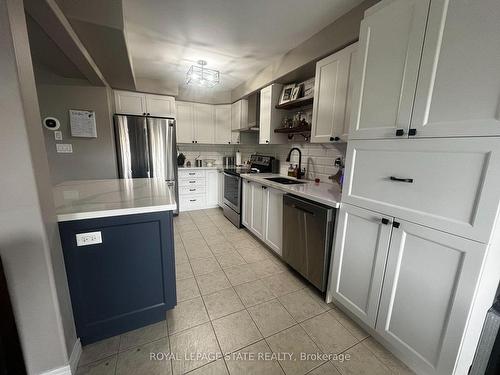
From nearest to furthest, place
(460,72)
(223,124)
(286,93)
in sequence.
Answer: (460,72) → (286,93) → (223,124)

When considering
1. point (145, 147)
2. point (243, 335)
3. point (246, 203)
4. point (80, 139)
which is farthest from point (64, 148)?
point (243, 335)

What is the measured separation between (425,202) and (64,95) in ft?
13.5

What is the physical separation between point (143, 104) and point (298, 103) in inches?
107

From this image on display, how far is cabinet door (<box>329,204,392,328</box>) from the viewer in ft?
4.30

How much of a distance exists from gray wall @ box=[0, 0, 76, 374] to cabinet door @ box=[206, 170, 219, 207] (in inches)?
126

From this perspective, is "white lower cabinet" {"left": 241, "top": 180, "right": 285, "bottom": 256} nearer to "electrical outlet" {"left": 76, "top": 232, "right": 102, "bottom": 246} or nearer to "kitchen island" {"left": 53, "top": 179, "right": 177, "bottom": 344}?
"kitchen island" {"left": 53, "top": 179, "right": 177, "bottom": 344}

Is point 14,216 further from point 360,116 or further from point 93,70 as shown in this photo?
point 93,70

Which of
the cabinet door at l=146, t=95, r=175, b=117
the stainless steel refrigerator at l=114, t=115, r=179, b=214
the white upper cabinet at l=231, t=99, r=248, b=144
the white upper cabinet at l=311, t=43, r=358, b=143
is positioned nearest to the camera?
the white upper cabinet at l=311, t=43, r=358, b=143

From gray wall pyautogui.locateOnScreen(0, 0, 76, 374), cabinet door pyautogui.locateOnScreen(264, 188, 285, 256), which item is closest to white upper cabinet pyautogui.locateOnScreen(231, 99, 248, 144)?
cabinet door pyautogui.locateOnScreen(264, 188, 285, 256)

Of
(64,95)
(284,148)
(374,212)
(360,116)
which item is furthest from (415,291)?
(64,95)

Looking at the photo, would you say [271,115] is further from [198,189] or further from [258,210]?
[198,189]

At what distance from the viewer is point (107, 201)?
4.62ft

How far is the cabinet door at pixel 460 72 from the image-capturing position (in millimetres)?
833

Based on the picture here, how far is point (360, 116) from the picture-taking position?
1.36 metres
